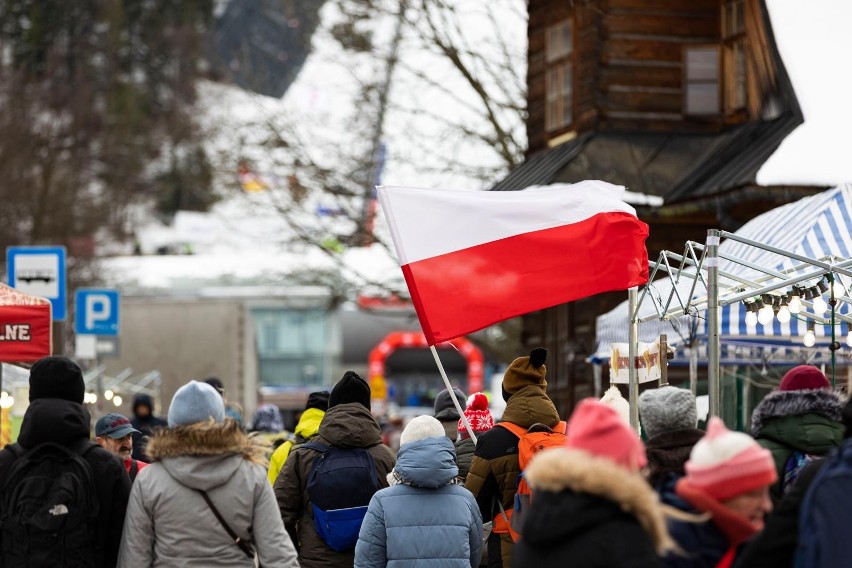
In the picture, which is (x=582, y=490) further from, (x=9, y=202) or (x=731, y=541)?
(x=9, y=202)

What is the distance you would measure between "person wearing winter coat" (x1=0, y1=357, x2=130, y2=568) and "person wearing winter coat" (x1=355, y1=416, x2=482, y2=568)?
4.29 feet

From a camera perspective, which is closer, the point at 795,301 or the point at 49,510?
the point at 49,510

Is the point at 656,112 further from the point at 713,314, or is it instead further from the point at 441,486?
the point at 441,486

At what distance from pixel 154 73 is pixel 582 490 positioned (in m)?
89.7

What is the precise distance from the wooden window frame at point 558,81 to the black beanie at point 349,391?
13837mm

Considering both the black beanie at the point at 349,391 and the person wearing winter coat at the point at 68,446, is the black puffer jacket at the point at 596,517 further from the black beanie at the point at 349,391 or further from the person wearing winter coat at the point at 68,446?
the black beanie at the point at 349,391

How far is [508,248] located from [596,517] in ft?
17.4

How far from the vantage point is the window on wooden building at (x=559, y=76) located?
909 inches

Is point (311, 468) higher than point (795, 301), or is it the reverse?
point (795, 301)

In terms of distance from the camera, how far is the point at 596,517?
15.8 feet

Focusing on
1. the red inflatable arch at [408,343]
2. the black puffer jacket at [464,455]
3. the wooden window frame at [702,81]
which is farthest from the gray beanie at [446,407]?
the red inflatable arch at [408,343]

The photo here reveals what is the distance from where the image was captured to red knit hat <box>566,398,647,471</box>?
4906mm

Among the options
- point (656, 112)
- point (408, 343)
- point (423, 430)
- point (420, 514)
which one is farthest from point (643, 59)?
point (408, 343)

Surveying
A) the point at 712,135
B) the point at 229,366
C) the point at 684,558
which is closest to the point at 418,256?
the point at 684,558
